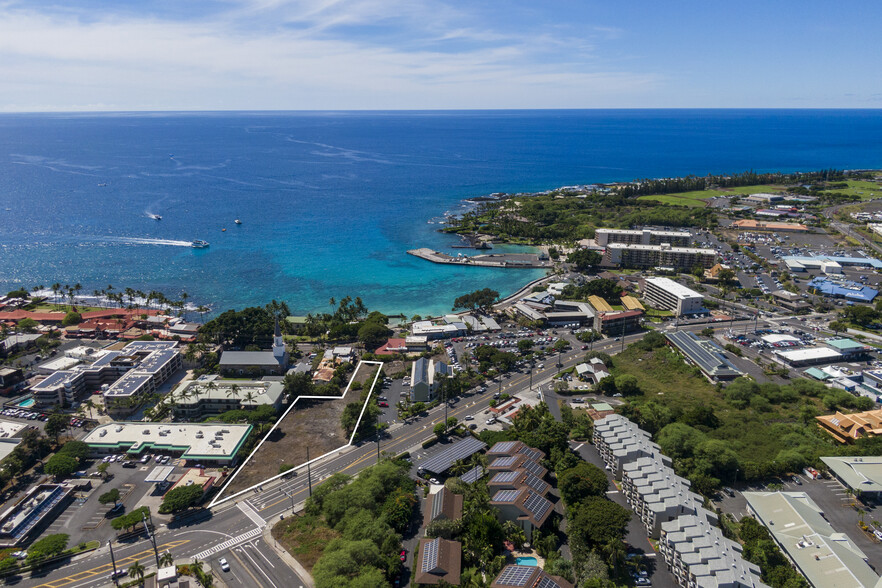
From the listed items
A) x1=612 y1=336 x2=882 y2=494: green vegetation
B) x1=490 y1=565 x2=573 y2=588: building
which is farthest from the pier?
x1=490 y1=565 x2=573 y2=588: building

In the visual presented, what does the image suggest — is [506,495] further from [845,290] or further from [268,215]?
[268,215]

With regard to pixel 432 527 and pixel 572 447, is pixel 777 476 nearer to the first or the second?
pixel 572 447

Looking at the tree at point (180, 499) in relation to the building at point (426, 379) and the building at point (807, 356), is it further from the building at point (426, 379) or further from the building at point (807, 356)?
the building at point (807, 356)

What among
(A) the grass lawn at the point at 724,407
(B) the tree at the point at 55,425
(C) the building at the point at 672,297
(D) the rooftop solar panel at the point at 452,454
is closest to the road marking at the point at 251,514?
(D) the rooftop solar panel at the point at 452,454

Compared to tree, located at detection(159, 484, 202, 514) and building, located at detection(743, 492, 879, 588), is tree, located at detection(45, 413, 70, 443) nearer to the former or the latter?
tree, located at detection(159, 484, 202, 514)

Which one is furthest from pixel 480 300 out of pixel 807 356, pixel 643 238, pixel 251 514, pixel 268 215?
pixel 268 215
